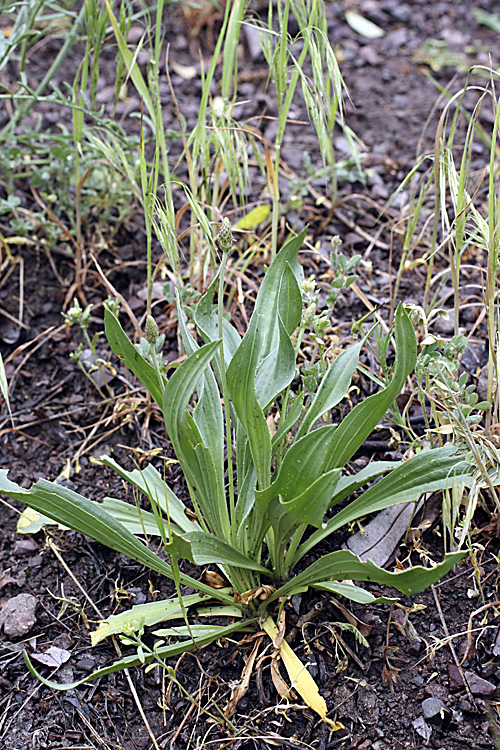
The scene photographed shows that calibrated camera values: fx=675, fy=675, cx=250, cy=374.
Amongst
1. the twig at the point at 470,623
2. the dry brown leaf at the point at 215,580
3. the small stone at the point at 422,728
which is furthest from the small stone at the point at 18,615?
the twig at the point at 470,623

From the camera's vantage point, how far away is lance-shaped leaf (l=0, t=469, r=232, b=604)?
131cm

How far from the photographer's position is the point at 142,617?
4.75ft

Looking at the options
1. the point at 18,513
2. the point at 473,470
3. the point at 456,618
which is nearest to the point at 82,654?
the point at 18,513

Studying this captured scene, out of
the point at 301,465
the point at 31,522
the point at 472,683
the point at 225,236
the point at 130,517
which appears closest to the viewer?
the point at 225,236

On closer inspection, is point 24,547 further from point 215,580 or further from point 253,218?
point 253,218

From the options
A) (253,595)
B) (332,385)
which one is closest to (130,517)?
(253,595)

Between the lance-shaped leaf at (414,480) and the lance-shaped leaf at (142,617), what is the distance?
1.07ft

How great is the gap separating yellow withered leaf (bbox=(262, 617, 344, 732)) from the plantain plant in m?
0.05

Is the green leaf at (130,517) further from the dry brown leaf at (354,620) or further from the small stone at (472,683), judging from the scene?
the small stone at (472,683)

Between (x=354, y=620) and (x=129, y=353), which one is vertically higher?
(x=129, y=353)

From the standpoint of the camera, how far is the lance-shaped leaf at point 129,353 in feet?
4.70

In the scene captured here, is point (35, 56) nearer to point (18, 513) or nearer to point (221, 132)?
point (221, 132)

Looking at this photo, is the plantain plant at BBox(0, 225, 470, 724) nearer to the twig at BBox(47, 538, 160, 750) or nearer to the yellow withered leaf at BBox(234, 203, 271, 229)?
the twig at BBox(47, 538, 160, 750)

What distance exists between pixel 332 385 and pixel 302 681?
2.07 ft
